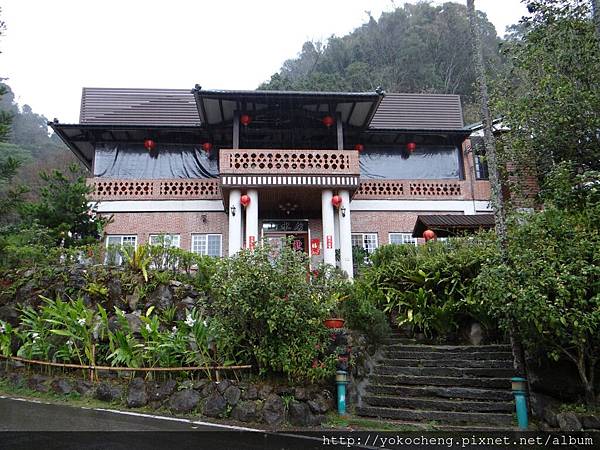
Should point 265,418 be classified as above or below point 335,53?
below

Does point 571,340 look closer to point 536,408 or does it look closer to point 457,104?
point 536,408

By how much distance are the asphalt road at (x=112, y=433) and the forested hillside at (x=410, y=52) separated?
2933cm

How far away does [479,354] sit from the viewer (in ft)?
28.0

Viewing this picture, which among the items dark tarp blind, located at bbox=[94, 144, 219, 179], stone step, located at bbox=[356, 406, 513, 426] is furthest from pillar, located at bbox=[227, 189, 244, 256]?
stone step, located at bbox=[356, 406, 513, 426]

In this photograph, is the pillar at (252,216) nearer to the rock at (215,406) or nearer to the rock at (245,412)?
the rock at (215,406)

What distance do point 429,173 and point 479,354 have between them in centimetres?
1065

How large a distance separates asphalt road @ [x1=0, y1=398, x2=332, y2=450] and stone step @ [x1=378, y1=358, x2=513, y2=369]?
2994mm

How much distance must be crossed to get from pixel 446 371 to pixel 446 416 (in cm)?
126

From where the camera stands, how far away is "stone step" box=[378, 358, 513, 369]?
811 centimetres

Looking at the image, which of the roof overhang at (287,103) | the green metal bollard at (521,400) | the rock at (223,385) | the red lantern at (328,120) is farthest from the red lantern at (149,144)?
the green metal bollard at (521,400)

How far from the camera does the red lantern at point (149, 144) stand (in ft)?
55.9

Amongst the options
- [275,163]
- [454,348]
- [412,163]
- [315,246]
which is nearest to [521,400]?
[454,348]

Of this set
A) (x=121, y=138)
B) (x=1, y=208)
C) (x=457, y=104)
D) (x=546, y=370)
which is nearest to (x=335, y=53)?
(x=457, y=104)

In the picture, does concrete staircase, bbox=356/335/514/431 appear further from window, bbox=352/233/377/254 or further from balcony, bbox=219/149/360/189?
window, bbox=352/233/377/254
